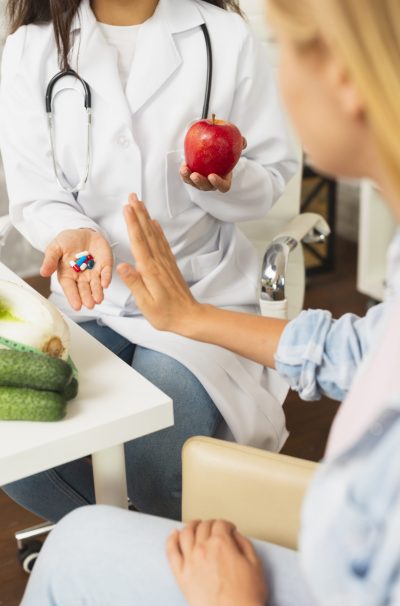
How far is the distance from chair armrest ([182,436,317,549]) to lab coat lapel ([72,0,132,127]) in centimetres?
71

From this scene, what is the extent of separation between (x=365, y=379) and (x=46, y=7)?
3.79 ft

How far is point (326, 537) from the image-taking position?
2.43ft

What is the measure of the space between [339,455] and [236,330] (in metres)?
0.47

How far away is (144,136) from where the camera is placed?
1.61 meters

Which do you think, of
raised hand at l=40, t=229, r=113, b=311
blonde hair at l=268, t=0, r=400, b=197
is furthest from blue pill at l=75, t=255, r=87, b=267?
blonde hair at l=268, t=0, r=400, b=197

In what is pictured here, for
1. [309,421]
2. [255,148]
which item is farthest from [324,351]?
[309,421]

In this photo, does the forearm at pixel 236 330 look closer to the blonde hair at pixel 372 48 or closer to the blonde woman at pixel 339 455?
the blonde woman at pixel 339 455

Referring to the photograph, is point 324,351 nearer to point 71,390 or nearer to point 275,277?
point 71,390

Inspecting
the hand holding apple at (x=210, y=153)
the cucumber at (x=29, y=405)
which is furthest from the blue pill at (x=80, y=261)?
the cucumber at (x=29, y=405)

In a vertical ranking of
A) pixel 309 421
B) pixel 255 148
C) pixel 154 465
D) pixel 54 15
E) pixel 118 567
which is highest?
pixel 54 15

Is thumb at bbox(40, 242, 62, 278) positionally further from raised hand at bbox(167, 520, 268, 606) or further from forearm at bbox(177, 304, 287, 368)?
raised hand at bbox(167, 520, 268, 606)

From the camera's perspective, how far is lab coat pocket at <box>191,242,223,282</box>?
1.64 metres

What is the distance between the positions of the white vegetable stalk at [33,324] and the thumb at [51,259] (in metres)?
0.21

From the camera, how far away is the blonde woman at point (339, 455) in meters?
0.67
